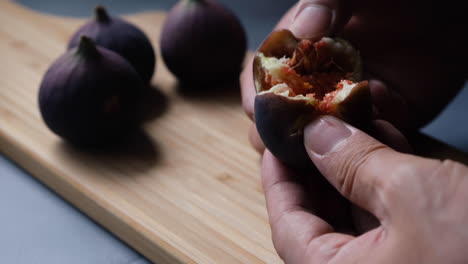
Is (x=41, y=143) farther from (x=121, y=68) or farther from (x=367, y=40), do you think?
(x=367, y=40)

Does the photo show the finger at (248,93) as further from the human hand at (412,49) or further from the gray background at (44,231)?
the gray background at (44,231)

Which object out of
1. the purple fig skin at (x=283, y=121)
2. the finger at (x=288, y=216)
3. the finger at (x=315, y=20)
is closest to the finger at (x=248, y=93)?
the finger at (x=315, y=20)

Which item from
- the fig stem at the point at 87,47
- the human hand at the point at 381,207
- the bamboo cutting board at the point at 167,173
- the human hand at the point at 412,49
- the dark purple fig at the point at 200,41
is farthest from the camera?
the dark purple fig at the point at 200,41

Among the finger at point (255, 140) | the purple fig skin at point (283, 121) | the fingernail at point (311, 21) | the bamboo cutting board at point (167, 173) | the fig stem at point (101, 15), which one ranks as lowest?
the bamboo cutting board at point (167, 173)

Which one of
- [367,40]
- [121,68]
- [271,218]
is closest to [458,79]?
[367,40]

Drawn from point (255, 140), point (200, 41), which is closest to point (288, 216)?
point (255, 140)

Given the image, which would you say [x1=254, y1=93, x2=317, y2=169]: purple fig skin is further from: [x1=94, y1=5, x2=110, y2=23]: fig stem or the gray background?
[x1=94, y1=5, x2=110, y2=23]: fig stem

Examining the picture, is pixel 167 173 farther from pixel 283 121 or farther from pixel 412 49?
pixel 412 49
